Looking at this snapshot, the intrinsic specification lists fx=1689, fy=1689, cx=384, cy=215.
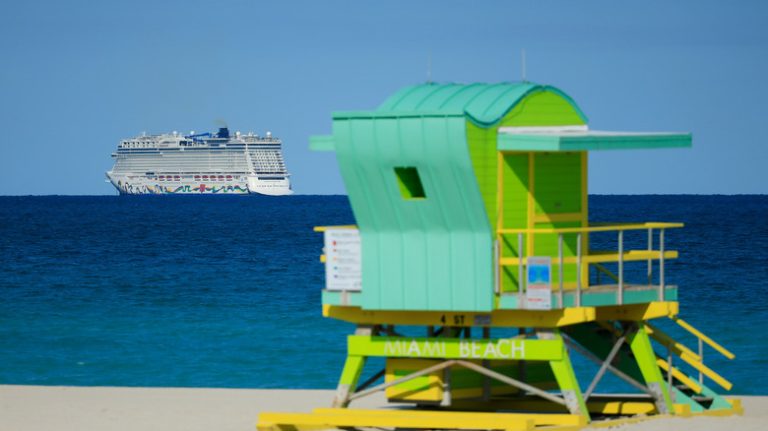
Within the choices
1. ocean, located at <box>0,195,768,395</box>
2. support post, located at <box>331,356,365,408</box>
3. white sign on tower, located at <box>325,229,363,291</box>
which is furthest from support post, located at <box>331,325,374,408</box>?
ocean, located at <box>0,195,768,395</box>

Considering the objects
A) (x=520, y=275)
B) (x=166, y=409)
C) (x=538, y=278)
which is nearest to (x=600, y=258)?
(x=538, y=278)

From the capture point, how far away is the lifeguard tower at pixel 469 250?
49.1 feet

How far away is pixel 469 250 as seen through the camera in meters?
15.1

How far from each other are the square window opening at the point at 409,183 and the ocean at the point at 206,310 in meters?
12.1

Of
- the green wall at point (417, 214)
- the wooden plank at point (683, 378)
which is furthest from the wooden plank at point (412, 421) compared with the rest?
the wooden plank at point (683, 378)

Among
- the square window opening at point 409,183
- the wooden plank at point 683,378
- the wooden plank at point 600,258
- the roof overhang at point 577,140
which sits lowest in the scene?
the wooden plank at point 683,378

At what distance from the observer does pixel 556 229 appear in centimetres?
1539

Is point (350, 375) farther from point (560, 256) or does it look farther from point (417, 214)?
point (560, 256)

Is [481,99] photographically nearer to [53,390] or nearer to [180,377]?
[53,390]

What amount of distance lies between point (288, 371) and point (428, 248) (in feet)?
46.5

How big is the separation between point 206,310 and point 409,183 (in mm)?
27163

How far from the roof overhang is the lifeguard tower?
0.6 inches

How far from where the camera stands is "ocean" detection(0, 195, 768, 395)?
29.6 meters

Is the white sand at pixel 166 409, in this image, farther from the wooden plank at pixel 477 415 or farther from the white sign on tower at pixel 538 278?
the white sign on tower at pixel 538 278
